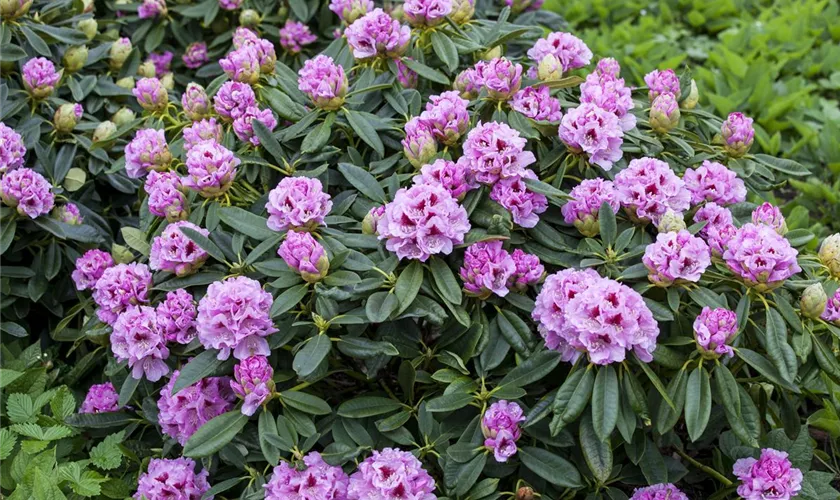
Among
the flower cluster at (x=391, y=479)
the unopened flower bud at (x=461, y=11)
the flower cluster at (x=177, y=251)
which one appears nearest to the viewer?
the flower cluster at (x=391, y=479)

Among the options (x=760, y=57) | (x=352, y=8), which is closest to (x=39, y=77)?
(x=352, y=8)

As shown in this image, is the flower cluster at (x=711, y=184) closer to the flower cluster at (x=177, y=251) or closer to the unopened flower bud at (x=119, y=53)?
the flower cluster at (x=177, y=251)

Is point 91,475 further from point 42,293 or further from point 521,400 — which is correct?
point 521,400

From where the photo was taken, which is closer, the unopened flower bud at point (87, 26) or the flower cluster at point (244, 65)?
the flower cluster at point (244, 65)

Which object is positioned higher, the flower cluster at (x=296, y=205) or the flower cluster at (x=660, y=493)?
the flower cluster at (x=296, y=205)

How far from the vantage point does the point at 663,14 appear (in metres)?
4.73

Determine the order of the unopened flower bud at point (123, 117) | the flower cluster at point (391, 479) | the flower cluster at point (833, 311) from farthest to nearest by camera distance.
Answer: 1. the unopened flower bud at point (123, 117)
2. the flower cluster at point (833, 311)
3. the flower cluster at point (391, 479)

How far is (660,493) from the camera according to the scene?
203 cm

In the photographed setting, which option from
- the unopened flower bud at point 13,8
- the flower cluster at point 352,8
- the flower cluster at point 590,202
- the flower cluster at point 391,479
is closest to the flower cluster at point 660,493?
the flower cluster at point 391,479

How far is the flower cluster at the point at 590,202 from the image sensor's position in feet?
6.72

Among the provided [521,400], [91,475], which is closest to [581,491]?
[521,400]

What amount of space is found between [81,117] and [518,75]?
1459mm

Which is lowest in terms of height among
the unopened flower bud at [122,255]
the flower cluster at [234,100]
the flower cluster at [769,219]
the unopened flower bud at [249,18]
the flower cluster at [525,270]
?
the unopened flower bud at [122,255]

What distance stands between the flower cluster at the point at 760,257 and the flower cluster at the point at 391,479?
80cm
